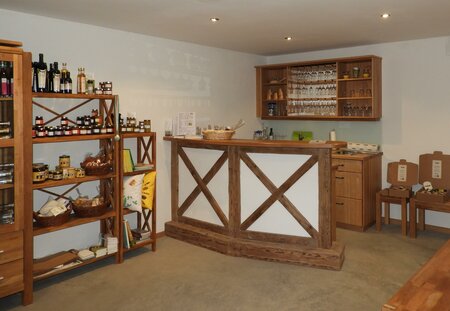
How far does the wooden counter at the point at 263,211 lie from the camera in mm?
4008

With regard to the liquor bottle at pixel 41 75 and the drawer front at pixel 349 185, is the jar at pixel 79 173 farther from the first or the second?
the drawer front at pixel 349 185

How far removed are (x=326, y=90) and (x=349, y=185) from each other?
4.86 ft

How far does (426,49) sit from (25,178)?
4.95 m

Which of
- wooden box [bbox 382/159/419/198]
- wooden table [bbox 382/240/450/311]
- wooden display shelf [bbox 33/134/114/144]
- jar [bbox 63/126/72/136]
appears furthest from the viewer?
wooden box [bbox 382/159/419/198]

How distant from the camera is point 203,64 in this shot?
561 cm

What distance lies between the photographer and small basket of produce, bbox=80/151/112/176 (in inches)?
155

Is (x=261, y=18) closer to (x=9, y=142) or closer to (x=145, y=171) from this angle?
(x=145, y=171)

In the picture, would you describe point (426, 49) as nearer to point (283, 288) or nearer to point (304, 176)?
point (304, 176)

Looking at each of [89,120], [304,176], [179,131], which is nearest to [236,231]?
[304,176]

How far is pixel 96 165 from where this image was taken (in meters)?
3.94

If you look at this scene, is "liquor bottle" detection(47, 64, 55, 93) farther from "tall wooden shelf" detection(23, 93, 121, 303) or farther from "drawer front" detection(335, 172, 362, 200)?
"drawer front" detection(335, 172, 362, 200)

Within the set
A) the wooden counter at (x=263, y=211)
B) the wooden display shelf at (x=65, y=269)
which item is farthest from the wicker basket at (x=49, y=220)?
the wooden counter at (x=263, y=211)

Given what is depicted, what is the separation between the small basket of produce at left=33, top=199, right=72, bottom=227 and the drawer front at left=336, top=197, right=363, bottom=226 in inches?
136

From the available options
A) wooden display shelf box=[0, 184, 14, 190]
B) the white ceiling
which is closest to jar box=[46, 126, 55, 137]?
wooden display shelf box=[0, 184, 14, 190]
